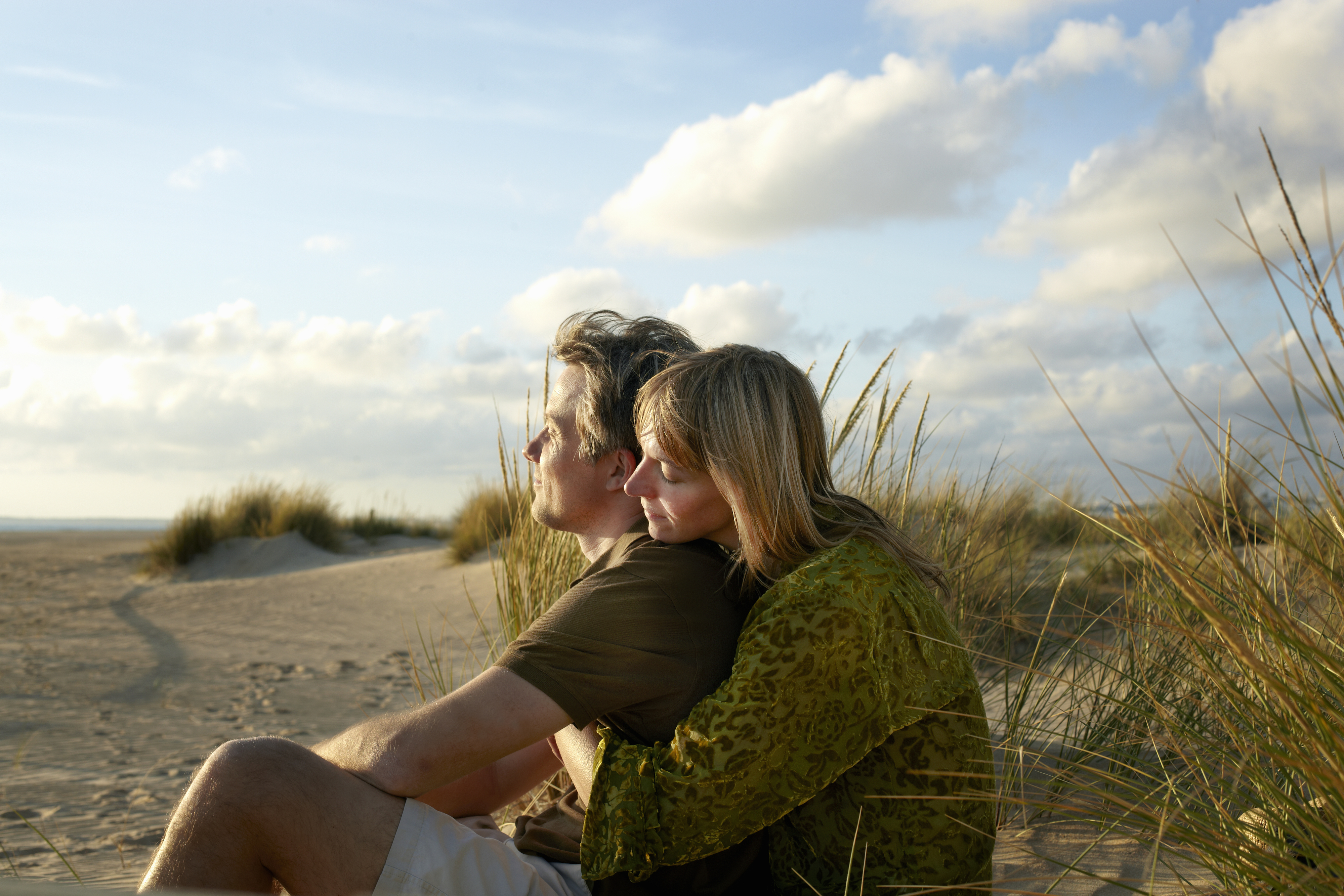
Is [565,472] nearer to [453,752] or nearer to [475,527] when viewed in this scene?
[453,752]

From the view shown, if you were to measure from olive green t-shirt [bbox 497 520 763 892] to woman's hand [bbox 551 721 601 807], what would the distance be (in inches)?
3.6

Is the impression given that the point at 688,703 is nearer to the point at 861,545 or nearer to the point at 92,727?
the point at 861,545

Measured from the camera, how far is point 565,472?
2.33 m

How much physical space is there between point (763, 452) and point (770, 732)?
52 cm

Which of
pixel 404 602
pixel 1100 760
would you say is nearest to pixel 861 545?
pixel 1100 760

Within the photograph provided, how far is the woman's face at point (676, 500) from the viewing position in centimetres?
180

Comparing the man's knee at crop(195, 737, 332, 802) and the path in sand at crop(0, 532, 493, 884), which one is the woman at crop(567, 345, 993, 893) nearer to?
the man's knee at crop(195, 737, 332, 802)

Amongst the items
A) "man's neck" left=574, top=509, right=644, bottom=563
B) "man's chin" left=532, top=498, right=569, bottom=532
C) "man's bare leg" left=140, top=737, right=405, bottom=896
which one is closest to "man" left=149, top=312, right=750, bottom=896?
"man's bare leg" left=140, top=737, right=405, bottom=896

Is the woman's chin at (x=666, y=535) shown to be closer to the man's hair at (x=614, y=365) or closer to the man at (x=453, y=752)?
the man at (x=453, y=752)

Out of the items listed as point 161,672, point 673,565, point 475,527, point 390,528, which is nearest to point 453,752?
point 673,565

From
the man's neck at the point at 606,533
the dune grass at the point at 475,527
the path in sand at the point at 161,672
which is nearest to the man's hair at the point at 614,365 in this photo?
the man's neck at the point at 606,533

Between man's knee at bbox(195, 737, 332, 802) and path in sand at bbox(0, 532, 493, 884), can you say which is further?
path in sand at bbox(0, 532, 493, 884)

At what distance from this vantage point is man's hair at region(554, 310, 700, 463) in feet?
7.42

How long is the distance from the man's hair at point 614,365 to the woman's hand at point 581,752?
683mm
